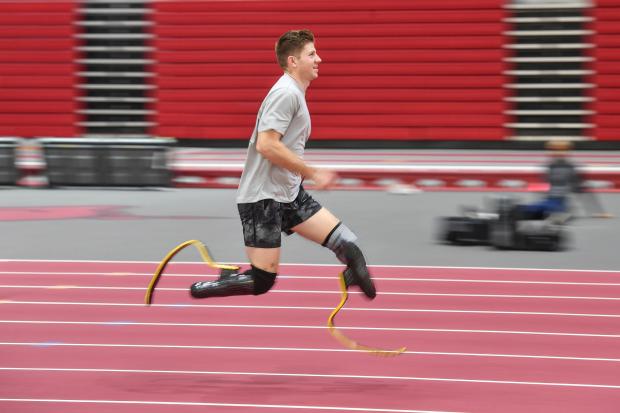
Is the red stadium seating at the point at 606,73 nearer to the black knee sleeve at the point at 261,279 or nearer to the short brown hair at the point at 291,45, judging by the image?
the short brown hair at the point at 291,45

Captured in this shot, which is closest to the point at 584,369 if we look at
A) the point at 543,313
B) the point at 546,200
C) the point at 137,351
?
the point at 543,313

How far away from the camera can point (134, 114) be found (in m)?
27.6

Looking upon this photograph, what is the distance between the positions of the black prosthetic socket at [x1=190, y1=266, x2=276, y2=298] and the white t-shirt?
1.30 ft

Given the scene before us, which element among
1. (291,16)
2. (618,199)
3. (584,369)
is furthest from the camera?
(291,16)

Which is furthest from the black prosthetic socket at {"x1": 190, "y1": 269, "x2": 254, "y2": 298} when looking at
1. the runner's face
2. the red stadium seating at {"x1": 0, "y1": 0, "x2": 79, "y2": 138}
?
the red stadium seating at {"x1": 0, "y1": 0, "x2": 79, "y2": 138}

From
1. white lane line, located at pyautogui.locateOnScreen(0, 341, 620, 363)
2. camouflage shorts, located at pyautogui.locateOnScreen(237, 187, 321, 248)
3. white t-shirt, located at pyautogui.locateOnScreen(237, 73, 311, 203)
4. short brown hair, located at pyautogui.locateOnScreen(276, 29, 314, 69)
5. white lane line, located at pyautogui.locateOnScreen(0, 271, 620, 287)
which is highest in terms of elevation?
short brown hair, located at pyautogui.locateOnScreen(276, 29, 314, 69)

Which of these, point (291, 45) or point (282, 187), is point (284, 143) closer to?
point (282, 187)

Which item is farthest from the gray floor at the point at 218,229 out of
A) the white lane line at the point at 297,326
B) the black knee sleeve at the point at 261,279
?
the black knee sleeve at the point at 261,279

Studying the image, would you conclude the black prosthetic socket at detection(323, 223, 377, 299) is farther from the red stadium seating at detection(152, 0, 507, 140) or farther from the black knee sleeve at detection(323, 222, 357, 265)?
the red stadium seating at detection(152, 0, 507, 140)

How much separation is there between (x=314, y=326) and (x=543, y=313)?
1706 mm

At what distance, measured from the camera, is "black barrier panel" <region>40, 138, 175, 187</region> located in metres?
18.0

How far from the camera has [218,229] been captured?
1310cm

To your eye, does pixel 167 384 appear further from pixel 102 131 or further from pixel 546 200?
pixel 102 131

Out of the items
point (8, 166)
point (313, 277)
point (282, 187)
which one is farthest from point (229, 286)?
point (8, 166)
